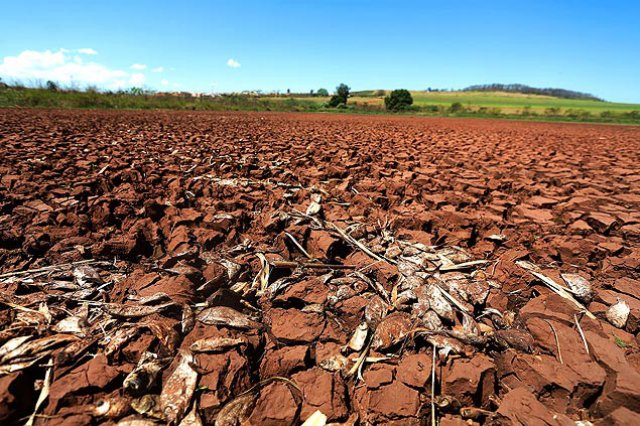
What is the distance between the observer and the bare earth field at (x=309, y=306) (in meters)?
0.93

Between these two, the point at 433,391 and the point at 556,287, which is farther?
the point at 556,287

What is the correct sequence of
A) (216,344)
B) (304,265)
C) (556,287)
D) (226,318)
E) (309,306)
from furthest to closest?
(304,265) < (556,287) < (309,306) < (226,318) < (216,344)

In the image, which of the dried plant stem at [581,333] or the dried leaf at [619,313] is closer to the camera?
the dried plant stem at [581,333]

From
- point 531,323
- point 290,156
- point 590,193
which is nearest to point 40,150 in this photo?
point 290,156

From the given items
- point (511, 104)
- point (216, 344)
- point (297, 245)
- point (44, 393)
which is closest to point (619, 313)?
point (297, 245)

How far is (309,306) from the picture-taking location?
52.6 inches

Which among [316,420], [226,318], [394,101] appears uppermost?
[394,101]

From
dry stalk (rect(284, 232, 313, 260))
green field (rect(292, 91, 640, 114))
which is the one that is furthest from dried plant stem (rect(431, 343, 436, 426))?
green field (rect(292, 91, 640, 114))

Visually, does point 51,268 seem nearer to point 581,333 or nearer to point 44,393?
point 44,393

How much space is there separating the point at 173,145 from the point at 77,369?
179 inches

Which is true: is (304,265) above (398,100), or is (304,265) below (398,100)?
below

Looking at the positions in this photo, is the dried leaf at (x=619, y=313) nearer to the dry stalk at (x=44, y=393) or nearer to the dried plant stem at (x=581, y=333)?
the dried plant stem at (x=581, y=333)

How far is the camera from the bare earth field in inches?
36.8

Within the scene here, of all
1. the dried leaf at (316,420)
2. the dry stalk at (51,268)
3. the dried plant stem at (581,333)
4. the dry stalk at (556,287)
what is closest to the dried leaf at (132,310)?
the dry stalk at (51,268)
